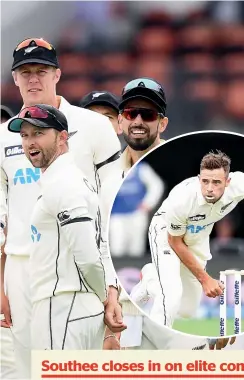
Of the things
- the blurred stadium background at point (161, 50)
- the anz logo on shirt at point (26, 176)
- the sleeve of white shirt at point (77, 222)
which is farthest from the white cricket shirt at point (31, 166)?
the blurred stadium background at point (161, 50)

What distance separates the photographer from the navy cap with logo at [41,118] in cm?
415

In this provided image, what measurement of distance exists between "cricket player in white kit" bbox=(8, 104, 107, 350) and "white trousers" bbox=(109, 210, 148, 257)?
30cm

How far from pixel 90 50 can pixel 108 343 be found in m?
6.16

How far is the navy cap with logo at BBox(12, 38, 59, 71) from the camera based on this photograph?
431 centimetres

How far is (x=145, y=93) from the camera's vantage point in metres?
4.31

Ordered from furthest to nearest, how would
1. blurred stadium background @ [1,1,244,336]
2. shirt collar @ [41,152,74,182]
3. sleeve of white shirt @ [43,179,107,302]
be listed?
1. blurred stadium background @ [1,1,244,336]
2. shirt collar @ [41,152,74,182]
3. sleeve of white shirt @ [43,179,107,302]

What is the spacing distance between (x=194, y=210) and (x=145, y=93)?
2.04 feet

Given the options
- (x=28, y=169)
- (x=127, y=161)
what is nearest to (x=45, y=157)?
(x=28, y=169)

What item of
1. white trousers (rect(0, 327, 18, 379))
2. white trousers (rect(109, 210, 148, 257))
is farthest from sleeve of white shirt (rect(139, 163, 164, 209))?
white trousers (rect(0, 327, 18, 379))

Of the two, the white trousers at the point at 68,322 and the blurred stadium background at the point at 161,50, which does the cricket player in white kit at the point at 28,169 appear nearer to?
the white trousers at the point at 68,322

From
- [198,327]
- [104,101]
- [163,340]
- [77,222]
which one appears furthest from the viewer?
[104,101]

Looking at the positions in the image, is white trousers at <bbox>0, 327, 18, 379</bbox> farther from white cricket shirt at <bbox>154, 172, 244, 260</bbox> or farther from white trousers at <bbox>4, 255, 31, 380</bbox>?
white cricket shirt at <bbox>154, 172, 244, 260</bbox>

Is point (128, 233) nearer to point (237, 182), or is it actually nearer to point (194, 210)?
point (194, 210)

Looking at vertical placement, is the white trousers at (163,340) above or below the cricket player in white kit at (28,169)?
below
